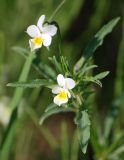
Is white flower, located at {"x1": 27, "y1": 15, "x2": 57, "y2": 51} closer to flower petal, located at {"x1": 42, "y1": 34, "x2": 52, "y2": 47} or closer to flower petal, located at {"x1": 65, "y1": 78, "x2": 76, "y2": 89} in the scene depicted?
flower petal, located at {"x1": 42, "y1": 34, "x2": 52, "y2": 47}

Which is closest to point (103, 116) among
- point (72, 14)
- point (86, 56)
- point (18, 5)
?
point (72, 14)

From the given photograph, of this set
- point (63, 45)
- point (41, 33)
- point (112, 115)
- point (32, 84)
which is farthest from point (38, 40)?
point (63, 45)

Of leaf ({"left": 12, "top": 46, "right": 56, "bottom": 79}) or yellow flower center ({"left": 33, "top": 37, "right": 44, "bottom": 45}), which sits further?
leaf ({"left": 12, "top": 46, "right": 56, "bottom": 79})

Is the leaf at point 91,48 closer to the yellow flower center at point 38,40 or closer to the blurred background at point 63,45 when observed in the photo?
the yellow flower center at point 38,40

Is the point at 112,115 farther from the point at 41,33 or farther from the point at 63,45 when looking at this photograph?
the point at 63,45

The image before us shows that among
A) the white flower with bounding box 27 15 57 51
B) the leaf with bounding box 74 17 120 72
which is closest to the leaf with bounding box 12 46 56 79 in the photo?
the leaf with bounding box 74 17 120 72

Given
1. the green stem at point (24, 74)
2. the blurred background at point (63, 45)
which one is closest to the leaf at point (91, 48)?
the green stem at point (24, 74)

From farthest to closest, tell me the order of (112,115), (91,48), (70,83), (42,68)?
(112,115) → (42,68) → (91,48) → (70,83)
